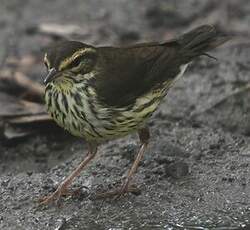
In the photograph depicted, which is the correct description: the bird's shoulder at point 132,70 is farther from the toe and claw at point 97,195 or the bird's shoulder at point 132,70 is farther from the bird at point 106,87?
the toe and claw at point 97,195

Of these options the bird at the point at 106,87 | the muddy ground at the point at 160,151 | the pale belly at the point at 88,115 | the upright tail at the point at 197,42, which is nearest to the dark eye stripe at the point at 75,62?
the bird at the point at 106,87

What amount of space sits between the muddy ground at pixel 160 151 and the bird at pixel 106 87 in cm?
24

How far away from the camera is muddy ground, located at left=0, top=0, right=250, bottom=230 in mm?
6934

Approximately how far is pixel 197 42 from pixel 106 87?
121 cm

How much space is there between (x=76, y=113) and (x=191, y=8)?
190 inches

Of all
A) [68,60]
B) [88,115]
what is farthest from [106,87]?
[68,60]

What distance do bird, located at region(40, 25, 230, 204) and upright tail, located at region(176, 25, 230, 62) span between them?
1 cm

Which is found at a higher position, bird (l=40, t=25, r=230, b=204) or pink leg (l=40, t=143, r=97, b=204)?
bird (l=40, t=25, r=230, b=204)

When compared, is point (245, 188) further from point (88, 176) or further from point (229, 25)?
point (229, 25)

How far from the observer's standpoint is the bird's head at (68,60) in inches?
263

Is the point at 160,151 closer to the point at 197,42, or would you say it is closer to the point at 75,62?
the point at 197,42

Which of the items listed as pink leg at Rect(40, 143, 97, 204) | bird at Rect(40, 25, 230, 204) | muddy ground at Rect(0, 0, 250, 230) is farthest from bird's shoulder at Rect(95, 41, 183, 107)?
muddy ground at Rect(0, 0, 250, 230)

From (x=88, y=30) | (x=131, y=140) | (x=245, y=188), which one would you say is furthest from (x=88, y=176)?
(x=88, y=30)

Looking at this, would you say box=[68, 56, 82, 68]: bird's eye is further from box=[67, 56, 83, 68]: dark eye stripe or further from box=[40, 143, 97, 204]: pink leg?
box=[40, 143, 97, 204]: pink leg
